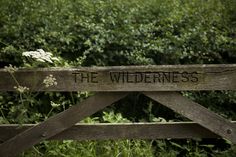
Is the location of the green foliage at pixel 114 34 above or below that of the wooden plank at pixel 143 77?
above

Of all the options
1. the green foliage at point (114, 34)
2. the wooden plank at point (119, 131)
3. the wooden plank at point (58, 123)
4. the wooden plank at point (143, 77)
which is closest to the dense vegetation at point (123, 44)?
the green foliage at point (114, 34)

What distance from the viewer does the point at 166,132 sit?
3807mm

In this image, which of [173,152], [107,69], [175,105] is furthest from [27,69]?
[173,152]

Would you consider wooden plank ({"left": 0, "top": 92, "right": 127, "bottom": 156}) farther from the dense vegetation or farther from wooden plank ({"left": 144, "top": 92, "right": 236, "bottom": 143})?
the dense vegetation

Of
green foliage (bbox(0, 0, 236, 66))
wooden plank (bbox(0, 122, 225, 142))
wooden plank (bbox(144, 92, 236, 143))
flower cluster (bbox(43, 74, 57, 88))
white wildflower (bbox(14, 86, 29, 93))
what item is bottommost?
wooden plank (bbox(0, 122, 225, 142))

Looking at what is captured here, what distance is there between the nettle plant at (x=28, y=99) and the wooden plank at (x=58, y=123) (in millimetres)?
195

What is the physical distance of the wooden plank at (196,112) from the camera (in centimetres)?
348

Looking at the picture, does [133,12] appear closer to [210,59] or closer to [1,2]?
[210,59]

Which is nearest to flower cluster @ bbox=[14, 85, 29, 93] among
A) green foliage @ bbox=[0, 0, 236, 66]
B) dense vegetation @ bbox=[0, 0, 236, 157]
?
dense vegetation @ bbox=[0, 0, 236, 157]

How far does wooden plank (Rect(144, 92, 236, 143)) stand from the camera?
3.48 metres

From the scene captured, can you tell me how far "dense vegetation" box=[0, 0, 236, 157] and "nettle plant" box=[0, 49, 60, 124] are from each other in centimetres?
3

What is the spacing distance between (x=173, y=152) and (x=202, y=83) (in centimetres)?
171

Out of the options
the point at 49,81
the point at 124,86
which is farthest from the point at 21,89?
the point at 124,86

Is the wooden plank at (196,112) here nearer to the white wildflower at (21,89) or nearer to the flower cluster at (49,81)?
the flower cluster at (49,81)
